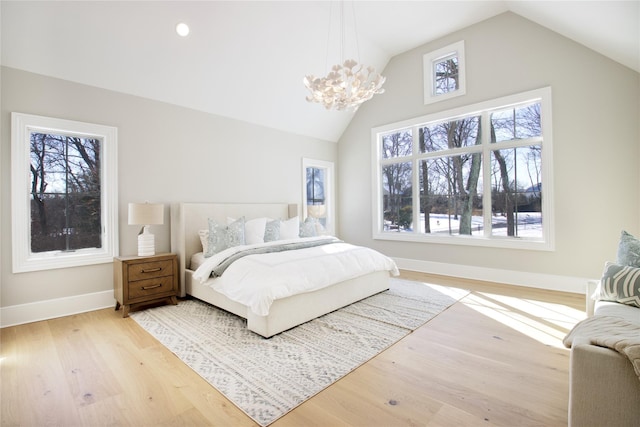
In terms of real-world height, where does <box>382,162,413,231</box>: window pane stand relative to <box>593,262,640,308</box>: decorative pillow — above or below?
above

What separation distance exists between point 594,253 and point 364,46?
454cm

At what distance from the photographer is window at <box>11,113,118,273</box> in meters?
3.05

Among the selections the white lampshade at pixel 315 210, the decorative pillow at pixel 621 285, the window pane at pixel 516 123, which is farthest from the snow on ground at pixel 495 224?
the decorative pillow at pixel 621 285

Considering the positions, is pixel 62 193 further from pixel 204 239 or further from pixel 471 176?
pixel 471 176

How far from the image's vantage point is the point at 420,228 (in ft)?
17.9

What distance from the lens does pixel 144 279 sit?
3.38m

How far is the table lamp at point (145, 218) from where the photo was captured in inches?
133

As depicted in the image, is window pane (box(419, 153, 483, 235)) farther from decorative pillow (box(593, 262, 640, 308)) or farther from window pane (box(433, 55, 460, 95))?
decorative pillow (box(593, 262, 640, 308))

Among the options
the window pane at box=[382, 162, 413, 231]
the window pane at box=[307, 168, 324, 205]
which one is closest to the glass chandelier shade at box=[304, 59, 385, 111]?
the window pane at box=[382, 162, 413, 231]

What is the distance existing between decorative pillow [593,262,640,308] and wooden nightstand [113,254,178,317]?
4153 millimetres

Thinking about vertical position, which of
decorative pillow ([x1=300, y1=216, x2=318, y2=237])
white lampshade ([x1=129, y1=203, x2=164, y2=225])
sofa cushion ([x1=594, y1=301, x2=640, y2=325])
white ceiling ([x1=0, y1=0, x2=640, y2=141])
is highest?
white ceiling ([x1=0, y1=0, x2=640, y2=141])

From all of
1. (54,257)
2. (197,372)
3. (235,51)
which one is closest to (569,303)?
(197,372)

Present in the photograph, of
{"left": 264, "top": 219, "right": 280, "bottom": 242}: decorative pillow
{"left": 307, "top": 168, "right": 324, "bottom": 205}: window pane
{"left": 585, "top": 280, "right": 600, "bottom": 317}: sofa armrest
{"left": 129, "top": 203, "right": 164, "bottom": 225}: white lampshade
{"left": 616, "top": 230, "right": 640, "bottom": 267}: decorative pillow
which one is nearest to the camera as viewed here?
{"left": 616, "top": 230, "right": 640, "bottom": 267}: decorative pillow

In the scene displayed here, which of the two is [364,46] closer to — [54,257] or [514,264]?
[514,264]
